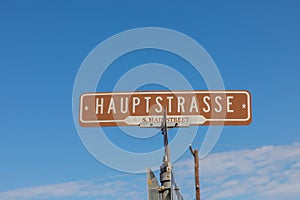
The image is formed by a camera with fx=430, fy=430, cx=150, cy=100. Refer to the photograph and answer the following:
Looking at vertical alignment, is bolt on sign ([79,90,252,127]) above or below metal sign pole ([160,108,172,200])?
above

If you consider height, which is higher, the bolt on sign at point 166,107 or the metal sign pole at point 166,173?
the bolt on sign at point 166,107

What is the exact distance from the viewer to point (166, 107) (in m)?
4.16

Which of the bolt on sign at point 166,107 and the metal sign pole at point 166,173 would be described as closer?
the metal sign pole at point 166,173

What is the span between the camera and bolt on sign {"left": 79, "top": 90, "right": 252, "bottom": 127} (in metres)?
4.16

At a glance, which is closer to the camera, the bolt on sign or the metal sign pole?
the metal sign pole

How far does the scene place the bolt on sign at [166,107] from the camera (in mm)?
4156

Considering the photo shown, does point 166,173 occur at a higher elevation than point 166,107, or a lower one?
lower

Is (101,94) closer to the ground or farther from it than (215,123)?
farther from it

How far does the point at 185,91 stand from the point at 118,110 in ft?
2.25

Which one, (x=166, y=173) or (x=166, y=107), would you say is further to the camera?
(x=166, y=107)

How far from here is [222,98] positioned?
13.9 ft

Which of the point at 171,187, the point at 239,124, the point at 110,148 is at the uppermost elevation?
the point at 239,124

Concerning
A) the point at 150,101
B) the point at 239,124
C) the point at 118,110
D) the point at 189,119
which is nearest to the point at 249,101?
the point at 239,124

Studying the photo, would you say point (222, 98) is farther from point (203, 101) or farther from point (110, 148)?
point (110, 148)
